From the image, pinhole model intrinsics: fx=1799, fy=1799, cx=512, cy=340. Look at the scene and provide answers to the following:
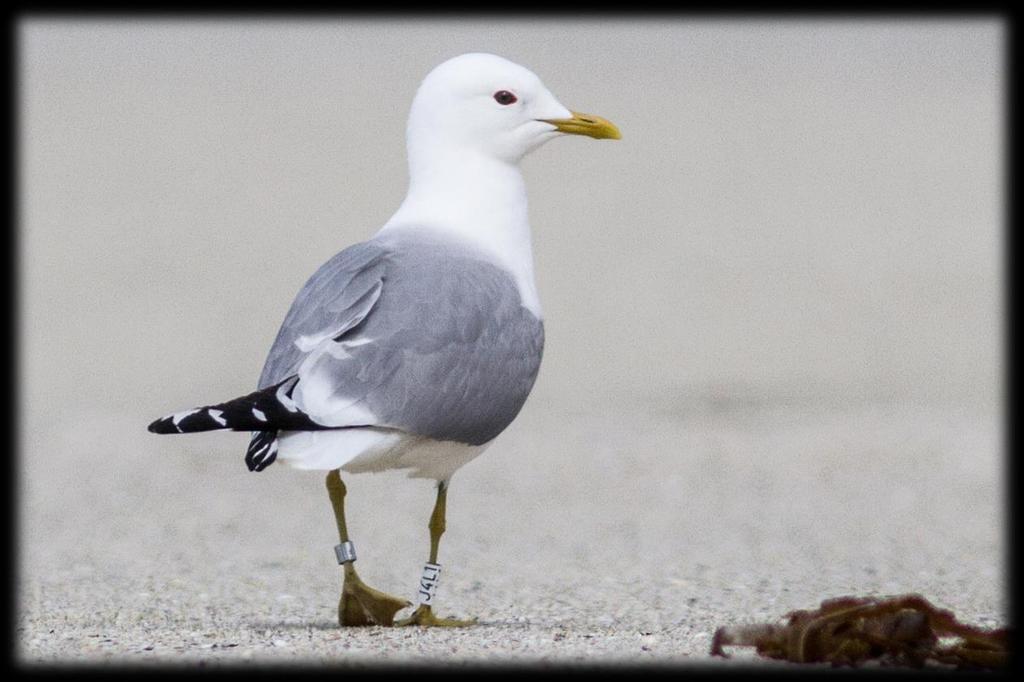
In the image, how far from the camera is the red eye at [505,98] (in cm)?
554

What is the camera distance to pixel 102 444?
30.7 feet

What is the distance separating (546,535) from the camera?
7.76 meters

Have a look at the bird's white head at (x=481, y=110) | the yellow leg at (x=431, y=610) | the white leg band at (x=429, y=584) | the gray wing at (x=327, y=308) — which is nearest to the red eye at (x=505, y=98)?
the bird's white head at (x=481, y=110)

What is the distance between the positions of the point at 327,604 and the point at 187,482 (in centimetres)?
291

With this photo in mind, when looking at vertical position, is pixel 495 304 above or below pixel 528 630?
above

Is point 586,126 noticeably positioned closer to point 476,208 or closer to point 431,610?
point 476,208

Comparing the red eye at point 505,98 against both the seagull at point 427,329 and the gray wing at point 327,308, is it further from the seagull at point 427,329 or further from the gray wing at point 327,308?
the gray wing at point 327,308

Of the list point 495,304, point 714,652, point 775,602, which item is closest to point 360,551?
point 775,602

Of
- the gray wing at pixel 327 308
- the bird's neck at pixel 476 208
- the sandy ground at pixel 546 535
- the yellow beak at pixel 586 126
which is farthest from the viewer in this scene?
the yellow beak at pixel 586 126

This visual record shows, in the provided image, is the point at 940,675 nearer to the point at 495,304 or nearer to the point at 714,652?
the point at 714,652

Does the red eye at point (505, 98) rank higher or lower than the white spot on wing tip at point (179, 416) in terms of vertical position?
higher

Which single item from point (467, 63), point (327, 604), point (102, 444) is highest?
point (467, 63)

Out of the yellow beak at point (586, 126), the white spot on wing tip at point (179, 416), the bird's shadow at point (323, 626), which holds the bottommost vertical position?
the bird's shadow at point (323, 626)

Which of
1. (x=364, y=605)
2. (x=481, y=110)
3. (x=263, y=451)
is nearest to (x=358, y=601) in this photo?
(x=364, y=605)
